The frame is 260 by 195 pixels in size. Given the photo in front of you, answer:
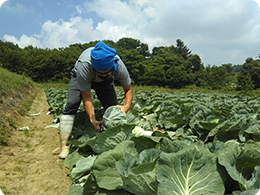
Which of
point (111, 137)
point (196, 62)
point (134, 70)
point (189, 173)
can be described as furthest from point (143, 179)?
point (196, 62)

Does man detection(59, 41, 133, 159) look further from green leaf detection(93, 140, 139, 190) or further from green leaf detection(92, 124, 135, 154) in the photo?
green leaf detection(93, 140, 139, 190)

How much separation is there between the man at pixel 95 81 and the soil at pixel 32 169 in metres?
0.36

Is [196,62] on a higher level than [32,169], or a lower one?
higher

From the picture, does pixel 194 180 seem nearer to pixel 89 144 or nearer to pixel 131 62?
pixel 89 144

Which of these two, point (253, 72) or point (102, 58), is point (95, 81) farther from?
point (253, 72)

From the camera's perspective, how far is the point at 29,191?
2.27 m

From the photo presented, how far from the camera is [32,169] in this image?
110 inches

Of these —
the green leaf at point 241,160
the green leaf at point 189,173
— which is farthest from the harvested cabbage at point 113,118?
the green leaf at point 241,160

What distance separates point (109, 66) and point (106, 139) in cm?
98

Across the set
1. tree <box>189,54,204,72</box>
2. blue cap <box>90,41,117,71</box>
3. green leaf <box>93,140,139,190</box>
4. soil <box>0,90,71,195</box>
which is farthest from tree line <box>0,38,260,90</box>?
green leaf <box>93,140,139,190</box>

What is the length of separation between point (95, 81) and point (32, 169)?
5.34 ft

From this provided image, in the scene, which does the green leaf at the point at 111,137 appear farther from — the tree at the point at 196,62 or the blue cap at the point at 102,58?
the tree at the point at 196,62

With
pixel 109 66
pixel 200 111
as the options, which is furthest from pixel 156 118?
pixel 109 66

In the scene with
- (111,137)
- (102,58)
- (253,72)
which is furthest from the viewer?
(253,72)
